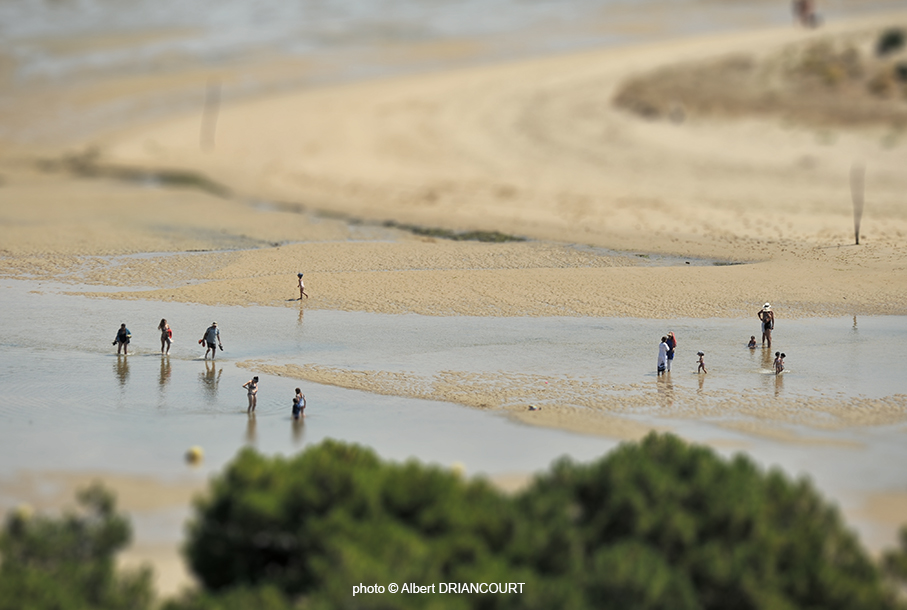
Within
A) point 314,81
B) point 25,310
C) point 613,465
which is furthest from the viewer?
point 314,81

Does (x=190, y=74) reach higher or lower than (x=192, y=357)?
higher

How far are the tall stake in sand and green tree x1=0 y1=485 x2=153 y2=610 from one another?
96.8ft

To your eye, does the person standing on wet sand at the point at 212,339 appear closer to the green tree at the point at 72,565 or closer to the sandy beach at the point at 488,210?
the sandy beach at the point at 488,210

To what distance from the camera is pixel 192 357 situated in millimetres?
25078

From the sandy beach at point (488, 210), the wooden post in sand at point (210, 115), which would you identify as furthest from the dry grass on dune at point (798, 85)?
the wooden post in sand at point (210, 115)

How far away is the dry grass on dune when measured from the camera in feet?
167

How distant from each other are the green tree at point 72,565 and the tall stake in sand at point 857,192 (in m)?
29.5

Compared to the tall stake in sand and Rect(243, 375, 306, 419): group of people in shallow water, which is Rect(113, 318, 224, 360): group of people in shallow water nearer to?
Rect(243, 375, 306, 419): group of people in shallow water

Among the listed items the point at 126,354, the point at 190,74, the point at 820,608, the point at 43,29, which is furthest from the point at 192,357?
the point at 43,29

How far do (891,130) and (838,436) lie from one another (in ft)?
107

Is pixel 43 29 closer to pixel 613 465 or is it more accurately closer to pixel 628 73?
pixel 628 73

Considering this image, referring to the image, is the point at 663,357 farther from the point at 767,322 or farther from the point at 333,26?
the point at 333,26

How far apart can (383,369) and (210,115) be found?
3912 centimetres

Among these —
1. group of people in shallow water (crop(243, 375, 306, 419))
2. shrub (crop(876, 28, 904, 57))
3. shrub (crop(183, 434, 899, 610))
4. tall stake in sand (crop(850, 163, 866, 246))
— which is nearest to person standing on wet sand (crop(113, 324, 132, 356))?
group of people in shallow water (crop(243, 375, 306, 419))
